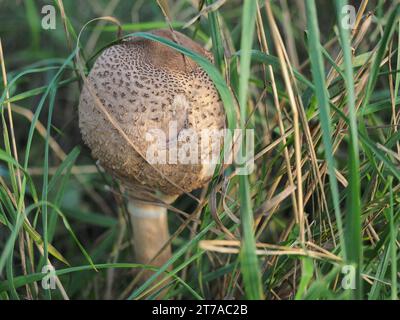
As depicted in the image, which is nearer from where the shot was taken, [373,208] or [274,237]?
[373,208]

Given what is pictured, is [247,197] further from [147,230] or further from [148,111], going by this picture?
[147,230]

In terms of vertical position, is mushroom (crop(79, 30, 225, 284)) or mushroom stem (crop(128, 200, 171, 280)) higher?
mushroom (crop(79, 30, 225, 284))

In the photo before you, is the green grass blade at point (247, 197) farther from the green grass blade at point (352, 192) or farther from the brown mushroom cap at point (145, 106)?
the brown mushroom cap at point (145, 106)

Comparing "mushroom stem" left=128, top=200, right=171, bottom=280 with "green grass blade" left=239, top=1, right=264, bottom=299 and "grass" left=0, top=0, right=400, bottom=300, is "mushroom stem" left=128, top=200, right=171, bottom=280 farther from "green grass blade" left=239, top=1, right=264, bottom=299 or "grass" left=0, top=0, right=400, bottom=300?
"green grass blade" left=239, top=1, right=264, bottom=299

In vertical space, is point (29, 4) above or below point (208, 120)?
above

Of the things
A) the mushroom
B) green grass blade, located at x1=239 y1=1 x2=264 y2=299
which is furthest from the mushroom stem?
green grass blade, located at x1=239 y1=1 x2=264 y2=299

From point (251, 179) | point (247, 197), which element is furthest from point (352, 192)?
point (251, 179)

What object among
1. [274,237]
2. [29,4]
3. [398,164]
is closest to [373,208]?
[398,164]
